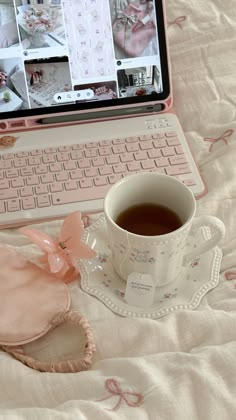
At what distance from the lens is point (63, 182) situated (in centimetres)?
75

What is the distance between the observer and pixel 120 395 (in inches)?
19.3

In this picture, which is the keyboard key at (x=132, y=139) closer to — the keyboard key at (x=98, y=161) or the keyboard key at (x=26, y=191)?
the keyboard key at (x=98, y=161)

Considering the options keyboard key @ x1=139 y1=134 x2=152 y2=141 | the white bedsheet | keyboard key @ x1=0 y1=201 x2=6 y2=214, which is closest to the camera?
the white bedsheet

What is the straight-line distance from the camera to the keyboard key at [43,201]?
2.36 feet

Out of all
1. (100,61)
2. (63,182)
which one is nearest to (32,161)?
(63,182)

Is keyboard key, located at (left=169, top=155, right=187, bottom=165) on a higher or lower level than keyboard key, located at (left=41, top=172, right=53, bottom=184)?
lower

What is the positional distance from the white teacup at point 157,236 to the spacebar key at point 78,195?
0.12m

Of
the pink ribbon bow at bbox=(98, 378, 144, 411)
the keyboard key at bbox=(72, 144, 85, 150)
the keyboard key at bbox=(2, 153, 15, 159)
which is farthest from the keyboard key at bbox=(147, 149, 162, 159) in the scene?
the pink ribbon bow at bbox=(98, 378, 144, 411)

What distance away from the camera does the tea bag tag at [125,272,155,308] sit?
594 mm

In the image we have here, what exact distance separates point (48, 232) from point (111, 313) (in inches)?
6.1

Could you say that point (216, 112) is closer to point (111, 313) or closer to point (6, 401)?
point (111, 313)

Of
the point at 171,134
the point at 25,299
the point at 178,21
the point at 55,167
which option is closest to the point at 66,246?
the point at 25,299

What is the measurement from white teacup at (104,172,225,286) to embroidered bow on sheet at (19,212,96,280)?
4 cm

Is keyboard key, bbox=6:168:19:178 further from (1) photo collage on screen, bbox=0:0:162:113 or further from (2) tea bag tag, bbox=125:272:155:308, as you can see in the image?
(2) tea bag tag, bbox=125:272:155:308
